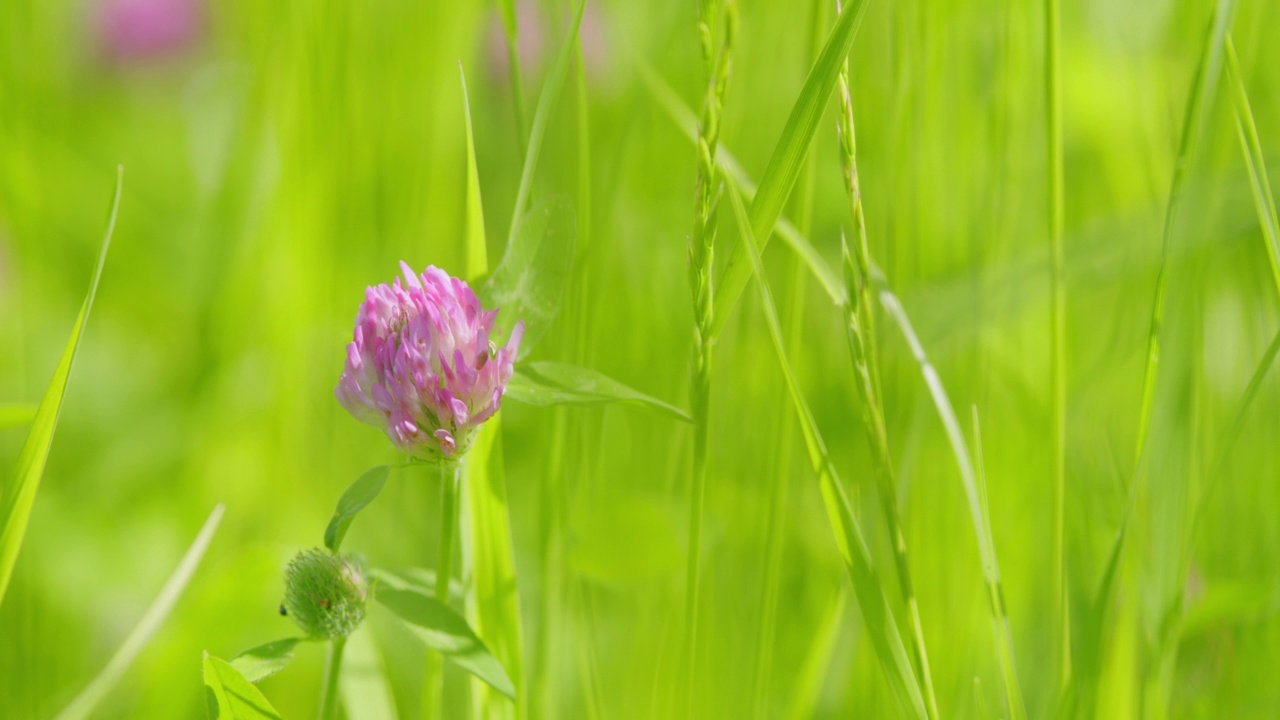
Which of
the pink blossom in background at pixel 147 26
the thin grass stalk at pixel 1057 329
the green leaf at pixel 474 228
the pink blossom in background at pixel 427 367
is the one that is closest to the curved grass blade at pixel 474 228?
the green leaf at pixel 474 228

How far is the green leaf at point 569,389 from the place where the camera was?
1.79 ft

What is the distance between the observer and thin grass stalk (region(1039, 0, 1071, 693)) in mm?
606

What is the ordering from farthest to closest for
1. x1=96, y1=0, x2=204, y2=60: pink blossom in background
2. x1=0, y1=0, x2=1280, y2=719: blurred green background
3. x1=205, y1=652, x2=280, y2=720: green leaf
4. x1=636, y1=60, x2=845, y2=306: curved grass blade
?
x1=96, y1=0, x2=204, y2=60: pink blossom in background < x1=0, y1=0, x2=1280, y2=719: blurred green background < x1=636, y1=60, x2=845, y2=306: curved grass blade < x1=205, y1=652, x2=280, y2=720: green leaf

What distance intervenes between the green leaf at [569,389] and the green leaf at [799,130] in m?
0.06

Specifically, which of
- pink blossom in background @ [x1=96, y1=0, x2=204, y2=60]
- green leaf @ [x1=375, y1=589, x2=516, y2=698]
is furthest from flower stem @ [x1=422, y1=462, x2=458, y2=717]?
pink blossom in background @ [x1=96, y1=0, x2=204, y2=60]

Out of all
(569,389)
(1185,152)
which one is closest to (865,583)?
(569,389)

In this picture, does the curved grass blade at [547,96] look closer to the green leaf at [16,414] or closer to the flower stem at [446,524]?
the flower stem at [446,524]

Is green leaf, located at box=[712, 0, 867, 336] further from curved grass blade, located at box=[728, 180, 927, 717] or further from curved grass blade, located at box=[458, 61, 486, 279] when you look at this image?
curved grass blade, located at box=[458, 61, 486, 279]

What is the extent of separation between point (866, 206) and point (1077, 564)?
51 centimetres

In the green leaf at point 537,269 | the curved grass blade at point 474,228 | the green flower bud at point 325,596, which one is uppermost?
the curved grass blade at point 474,228

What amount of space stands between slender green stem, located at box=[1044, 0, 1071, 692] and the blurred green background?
0.19 ft

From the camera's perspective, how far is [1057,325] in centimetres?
66

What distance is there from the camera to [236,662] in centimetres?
55

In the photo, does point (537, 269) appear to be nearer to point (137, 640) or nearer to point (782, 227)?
point (782, 227)
